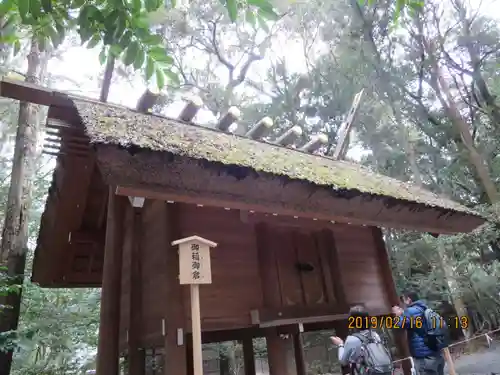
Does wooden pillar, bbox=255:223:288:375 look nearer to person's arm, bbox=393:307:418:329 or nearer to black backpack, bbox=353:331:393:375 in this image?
black backpack, bbox=353:331:393:375

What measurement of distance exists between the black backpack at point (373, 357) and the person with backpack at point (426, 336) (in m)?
0.84

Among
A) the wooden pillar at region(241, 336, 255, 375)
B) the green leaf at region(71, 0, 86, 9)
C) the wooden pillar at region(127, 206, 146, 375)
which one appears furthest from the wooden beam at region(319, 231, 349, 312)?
the green leaf at region(71, 0, 86, 9)

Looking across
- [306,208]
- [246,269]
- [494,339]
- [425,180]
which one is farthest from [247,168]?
[494,339]

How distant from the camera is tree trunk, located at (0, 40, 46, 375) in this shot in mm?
5293

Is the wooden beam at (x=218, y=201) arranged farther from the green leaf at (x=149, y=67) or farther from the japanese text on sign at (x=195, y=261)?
the green leaf at (x=149, y=67)

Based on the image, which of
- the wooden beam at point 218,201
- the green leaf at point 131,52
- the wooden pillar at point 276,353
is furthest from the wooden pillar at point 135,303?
the green leaf at point 131,52

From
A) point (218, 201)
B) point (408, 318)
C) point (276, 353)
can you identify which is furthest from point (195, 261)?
point (408, 318)

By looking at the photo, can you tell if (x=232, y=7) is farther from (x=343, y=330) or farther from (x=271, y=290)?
(x=343, y=330)

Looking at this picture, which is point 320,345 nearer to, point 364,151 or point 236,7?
point 364,151

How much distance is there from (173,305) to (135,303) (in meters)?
0.97

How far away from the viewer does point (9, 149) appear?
11375 millimetres

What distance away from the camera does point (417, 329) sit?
3.96 m

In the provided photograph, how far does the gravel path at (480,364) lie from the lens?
8.18 meters

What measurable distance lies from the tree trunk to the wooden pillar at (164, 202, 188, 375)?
2791 millimetres
